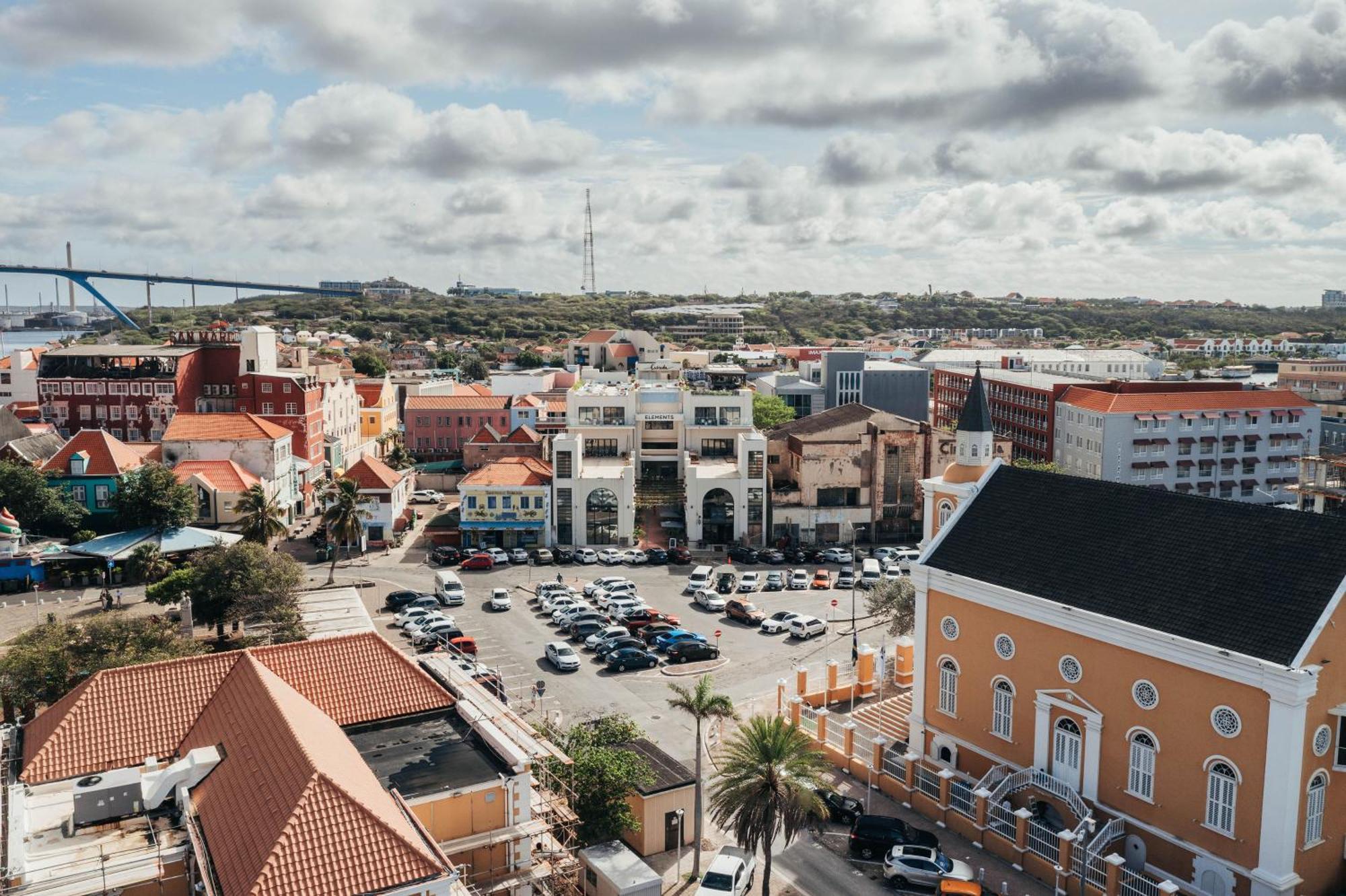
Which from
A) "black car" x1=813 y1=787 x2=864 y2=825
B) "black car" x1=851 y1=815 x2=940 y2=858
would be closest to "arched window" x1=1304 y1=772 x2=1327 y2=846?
"black car" x1=851 y1=815 x2=940 y2=858

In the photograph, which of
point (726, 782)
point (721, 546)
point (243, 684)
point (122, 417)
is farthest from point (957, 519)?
point (122, 417)

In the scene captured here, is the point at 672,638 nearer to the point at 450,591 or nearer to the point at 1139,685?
the point at 450,591

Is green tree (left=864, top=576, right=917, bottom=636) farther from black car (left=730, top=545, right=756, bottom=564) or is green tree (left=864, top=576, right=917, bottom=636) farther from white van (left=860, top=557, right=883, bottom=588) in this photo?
black car (left=730, top=545, right=756, bottom=564)

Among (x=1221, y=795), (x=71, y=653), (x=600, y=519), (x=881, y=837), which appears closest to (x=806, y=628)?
(x=881, y=837)

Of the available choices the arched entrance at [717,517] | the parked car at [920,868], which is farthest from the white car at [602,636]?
the parked car at [920,868]

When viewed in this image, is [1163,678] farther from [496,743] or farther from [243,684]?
[243,684]

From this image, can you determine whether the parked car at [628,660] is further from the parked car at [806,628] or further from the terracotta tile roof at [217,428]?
the terracotta tile roof at [217,428]
